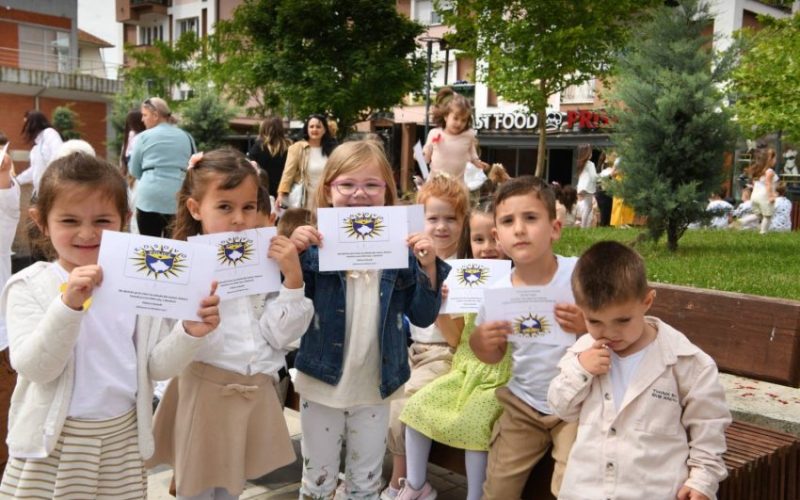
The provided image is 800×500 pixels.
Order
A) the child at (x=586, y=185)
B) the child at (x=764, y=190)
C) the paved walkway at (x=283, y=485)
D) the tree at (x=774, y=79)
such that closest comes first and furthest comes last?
the paved walkway at (x=283, y=485) → the child at (x=764, y=190) → the child at (x=586, y=185) → the tree at (x=774, y=79)

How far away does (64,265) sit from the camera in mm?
2561

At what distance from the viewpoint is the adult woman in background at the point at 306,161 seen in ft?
28.6

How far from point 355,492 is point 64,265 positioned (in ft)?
4.70

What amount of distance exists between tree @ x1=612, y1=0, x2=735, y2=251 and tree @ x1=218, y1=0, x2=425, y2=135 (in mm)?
14041

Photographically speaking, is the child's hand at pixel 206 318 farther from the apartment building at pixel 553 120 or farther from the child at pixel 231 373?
the apartment building at pixel 553 120

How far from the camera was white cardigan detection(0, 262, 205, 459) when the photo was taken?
2.32 meters

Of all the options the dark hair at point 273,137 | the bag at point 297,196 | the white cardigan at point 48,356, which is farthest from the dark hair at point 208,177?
the dark hair at point 273,137

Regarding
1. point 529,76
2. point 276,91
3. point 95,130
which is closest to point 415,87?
point 276,91

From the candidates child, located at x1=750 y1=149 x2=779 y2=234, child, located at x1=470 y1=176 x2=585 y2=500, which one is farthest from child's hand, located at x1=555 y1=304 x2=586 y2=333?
child, located at x1=750 y1=149 x2=779 y2=234

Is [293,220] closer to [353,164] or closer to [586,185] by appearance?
[353,164]

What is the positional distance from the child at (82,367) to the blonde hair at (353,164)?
0.83m

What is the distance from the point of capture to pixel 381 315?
3092 mm

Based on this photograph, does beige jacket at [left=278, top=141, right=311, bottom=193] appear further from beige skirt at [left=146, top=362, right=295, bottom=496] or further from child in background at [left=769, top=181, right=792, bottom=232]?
child in background at [left=769, top=181, right=792, bottom=232]

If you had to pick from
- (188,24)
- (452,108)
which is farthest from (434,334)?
(188,24)
